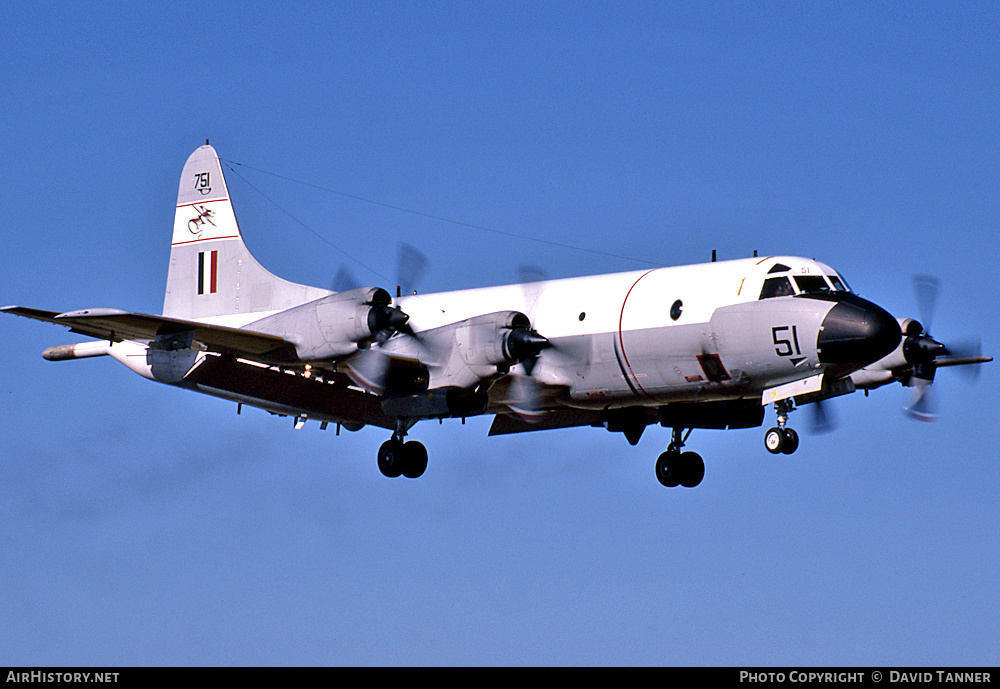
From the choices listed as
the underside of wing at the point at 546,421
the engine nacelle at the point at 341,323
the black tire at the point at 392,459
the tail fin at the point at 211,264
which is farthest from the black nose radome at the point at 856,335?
the tail fin at the point at 211,264

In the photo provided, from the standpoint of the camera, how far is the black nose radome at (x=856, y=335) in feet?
77.8

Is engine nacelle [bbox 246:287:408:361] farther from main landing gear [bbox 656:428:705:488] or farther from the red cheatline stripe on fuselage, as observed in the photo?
main landing gear [bbox 656:428:705:488]

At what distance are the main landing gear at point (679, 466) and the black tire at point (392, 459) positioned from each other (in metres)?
5.41

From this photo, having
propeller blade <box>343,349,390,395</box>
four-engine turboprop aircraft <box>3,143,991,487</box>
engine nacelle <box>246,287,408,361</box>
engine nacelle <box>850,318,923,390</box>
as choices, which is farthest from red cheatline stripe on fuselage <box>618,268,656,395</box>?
engine nacelle <box>850,318,923,390</box>

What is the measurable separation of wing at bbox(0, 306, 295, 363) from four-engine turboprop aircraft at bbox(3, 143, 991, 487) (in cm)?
4

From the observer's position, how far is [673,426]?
94.5 ft

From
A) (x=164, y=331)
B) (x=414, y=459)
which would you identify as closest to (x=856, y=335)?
(x=414, y=459)

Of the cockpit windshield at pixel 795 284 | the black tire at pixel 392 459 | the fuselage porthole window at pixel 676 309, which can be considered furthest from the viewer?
the black tire at pixel 392 459

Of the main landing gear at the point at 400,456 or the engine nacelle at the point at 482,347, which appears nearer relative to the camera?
the engine nacelle at the point at 482,347

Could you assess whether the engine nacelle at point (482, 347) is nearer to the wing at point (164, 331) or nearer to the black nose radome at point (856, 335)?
the wing at point (164, 331)

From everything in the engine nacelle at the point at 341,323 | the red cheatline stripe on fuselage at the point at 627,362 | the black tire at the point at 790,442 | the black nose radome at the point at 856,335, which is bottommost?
the black tire at the point at 790,442

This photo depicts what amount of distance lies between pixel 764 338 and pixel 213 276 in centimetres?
1307
